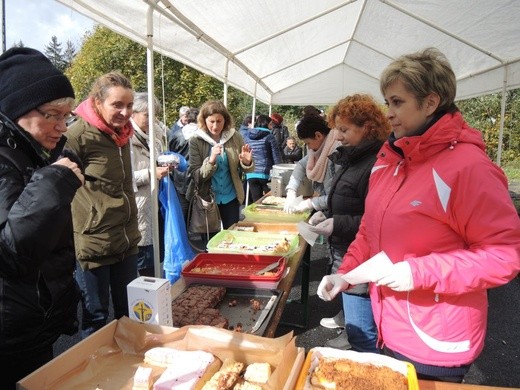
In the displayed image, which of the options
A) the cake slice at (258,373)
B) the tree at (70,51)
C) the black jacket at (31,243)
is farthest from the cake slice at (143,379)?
the tree at (70,51)

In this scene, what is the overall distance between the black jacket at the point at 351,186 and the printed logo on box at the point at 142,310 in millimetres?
1157

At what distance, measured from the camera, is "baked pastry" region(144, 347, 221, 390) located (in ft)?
3.61

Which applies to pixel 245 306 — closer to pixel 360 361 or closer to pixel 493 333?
pixel 360 361

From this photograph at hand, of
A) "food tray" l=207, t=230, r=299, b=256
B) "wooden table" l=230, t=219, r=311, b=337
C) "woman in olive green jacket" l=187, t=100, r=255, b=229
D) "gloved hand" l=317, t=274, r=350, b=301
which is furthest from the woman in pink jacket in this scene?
"woman in olive green jacket" l=187, t=100, r=255, b=229

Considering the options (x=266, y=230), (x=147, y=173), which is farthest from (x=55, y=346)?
(x=266, y=230)

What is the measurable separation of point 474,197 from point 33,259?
132cm

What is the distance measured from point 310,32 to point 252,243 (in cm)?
344

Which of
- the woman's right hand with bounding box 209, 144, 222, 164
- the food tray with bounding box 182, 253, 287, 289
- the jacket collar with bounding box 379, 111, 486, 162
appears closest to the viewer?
the jacket collar with bounding box 379, 111, 486, 162

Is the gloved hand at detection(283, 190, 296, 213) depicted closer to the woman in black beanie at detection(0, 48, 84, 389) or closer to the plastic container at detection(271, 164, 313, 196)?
the plastic container at detection(271, 164, 313, 196)

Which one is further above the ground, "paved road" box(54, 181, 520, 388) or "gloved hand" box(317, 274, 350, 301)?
"gloved hand" box(317, 274, 350, 301)

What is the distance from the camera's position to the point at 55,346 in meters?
2.90

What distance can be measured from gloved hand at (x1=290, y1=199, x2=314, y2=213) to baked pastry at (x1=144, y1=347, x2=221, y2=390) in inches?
85.7

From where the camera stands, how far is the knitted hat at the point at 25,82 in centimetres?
120

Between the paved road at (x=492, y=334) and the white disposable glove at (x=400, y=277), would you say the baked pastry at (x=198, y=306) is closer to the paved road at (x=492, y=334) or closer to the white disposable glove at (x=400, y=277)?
the white disposable glove at (x=400, y=277)
